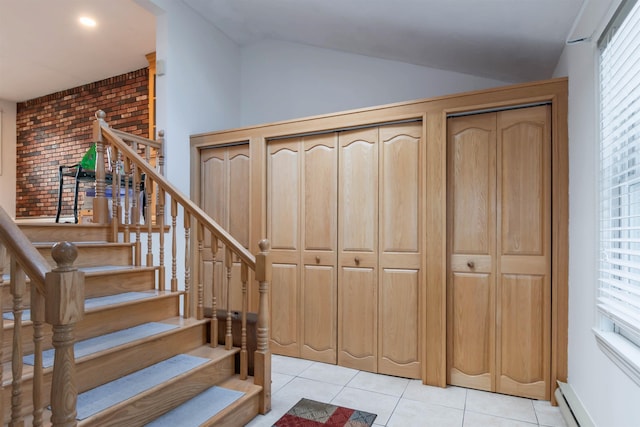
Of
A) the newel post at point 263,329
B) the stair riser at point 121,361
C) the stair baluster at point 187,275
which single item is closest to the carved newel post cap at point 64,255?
the stair riser at point 121,361

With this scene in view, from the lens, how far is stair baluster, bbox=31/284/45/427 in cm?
128

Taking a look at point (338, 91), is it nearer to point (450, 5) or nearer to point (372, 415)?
point (450, 5)

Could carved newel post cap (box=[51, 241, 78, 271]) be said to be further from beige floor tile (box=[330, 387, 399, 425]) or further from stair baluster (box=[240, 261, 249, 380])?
beige floor tile (box=[330, 387, 399, 425])

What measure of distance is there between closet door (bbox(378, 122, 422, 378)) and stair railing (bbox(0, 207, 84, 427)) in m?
2.14

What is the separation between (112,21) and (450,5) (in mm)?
3564

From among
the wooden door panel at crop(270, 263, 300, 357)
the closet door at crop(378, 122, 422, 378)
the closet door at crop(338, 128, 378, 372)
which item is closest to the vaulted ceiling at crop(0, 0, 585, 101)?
the closet door at crop(378, 122, 422, 378)

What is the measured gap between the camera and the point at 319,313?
10.4 feet

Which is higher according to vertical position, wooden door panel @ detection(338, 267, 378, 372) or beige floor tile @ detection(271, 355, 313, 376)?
wooden door panel @ detection(338, 267, 378, 372)

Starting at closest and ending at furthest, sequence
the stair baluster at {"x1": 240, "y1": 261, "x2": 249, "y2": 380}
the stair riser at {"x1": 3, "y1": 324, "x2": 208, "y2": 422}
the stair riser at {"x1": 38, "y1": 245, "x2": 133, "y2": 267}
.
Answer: the stair riser at {"x1": 3, "y1": 324, "x2": 208, "y2": 422} → the stair baluster at {"x1": 240, "y1": 261, "x2": 249, "y2": 380} → the stair riser at {"x1": 38, "y1": 245, "x2": 133, "y2": 267}

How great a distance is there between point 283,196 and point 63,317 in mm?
2275

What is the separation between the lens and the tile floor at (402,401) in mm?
2244

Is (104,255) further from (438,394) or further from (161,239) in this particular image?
(438,394)

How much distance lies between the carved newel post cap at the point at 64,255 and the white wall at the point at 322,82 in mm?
2967

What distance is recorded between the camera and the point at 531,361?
2.49m
